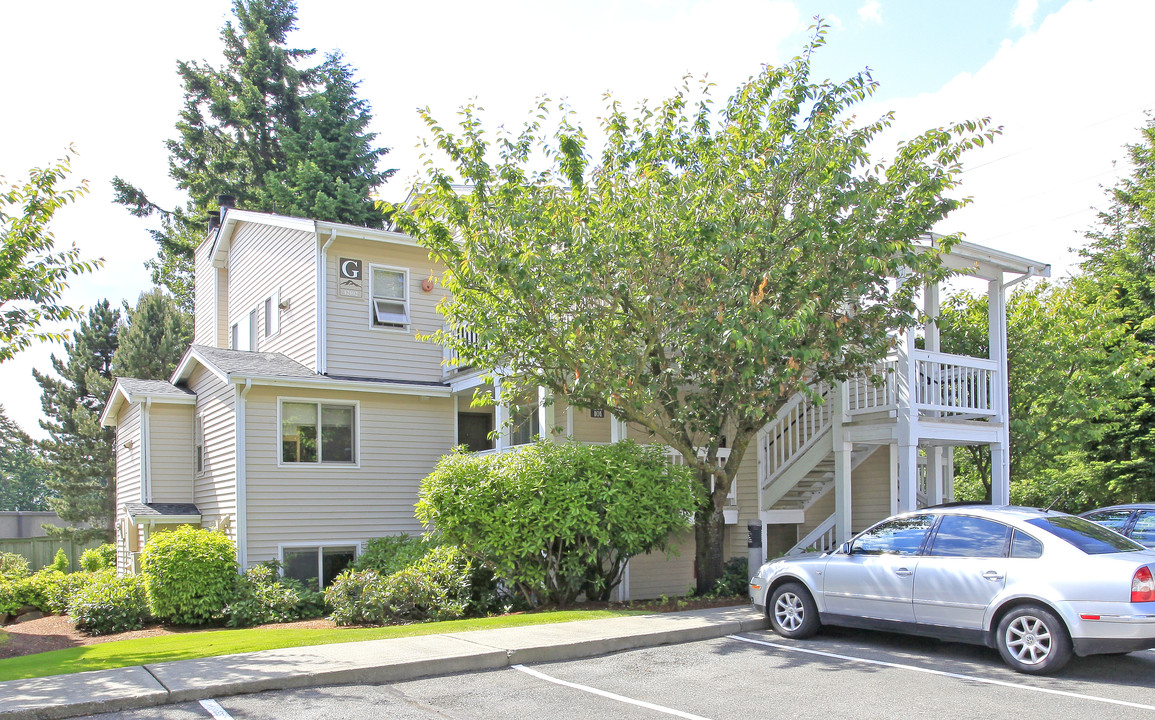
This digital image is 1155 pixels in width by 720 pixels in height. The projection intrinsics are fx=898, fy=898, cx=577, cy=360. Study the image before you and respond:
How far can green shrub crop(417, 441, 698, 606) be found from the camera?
42.5 ft

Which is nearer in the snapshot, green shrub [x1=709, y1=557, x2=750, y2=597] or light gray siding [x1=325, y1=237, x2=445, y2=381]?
green shrub [x1=709, y1=557, x2=750, y2=597]

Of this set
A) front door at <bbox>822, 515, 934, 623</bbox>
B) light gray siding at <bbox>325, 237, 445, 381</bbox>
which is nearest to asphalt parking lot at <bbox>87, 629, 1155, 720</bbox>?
front door at <bbox>822, 515, 934, 623</bbox>

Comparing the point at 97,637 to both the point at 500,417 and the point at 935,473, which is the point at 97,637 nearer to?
the point at 500,417

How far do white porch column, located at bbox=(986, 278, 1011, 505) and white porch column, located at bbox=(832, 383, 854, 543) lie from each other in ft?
8.38

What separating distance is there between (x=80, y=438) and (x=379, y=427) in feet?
63.9

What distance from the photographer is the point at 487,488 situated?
13203 millimetres

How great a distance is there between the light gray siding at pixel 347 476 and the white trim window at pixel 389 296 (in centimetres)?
175

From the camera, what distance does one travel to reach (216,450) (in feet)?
60.3

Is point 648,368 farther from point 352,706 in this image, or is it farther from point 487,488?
point 352,706

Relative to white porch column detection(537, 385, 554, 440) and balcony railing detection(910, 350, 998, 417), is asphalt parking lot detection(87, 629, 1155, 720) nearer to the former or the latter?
balcony railing detection(910, 350, 998, 417)

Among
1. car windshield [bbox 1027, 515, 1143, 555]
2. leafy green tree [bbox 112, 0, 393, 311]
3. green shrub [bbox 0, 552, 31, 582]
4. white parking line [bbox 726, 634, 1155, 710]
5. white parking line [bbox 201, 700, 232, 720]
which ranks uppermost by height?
leafy green tree [bbox 112, 0, 393, 311]

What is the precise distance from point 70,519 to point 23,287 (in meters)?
24.3

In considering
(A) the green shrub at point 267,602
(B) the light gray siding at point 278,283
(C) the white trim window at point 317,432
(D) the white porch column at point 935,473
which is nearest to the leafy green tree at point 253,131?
(B) the light gray siding at point 278,283

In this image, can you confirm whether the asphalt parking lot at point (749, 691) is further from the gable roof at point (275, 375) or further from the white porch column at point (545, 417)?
the gable roof at point (275, 375)
